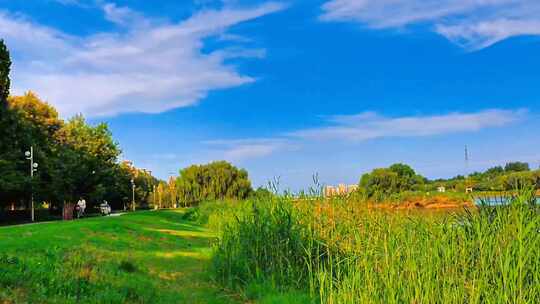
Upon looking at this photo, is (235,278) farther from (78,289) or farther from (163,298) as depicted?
(78,289)

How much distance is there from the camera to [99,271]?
10.6 metres

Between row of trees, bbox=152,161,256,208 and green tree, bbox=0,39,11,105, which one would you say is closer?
green tree, bbox=0,39,11,105

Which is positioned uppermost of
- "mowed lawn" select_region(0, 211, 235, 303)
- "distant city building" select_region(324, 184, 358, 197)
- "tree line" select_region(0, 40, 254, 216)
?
"tree line" select_region(0, 40, 254, 216)

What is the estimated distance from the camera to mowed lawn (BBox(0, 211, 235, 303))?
871 cm

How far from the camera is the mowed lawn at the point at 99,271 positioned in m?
8.71

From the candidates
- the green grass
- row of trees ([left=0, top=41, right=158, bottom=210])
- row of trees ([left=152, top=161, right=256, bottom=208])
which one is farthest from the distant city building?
row of trees ([left=152, top=161, right=256, bottom=208])

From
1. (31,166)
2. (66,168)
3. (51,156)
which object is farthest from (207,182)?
(31,166)

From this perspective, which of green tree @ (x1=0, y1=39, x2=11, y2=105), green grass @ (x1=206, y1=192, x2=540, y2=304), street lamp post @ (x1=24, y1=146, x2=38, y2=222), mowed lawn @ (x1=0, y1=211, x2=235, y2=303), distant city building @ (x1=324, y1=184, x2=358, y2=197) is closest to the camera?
green grass @ (x1=206, y1=192, x2=540, y2=304)

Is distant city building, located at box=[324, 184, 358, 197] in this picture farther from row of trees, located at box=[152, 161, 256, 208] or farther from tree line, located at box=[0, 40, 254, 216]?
row of trees, located at box=[152, 161, 256, 208]

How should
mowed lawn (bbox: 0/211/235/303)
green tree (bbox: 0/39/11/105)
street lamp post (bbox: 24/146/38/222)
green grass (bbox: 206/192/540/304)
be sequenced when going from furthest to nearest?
street lamp post (bbox: 24/146/38/222) → green tree (bbox: 0/39/11/105) → mowed lawn (bbox: 0/211/235/303) → green grass (bbox: 206/192/540/304)

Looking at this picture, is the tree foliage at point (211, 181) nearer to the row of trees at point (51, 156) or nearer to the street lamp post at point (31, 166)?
the row of trees at point (51, 156)

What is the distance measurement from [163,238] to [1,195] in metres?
20.9

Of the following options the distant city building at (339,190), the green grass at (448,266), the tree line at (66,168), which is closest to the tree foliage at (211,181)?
the tree line at (66,168)

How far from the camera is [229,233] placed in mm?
12266
